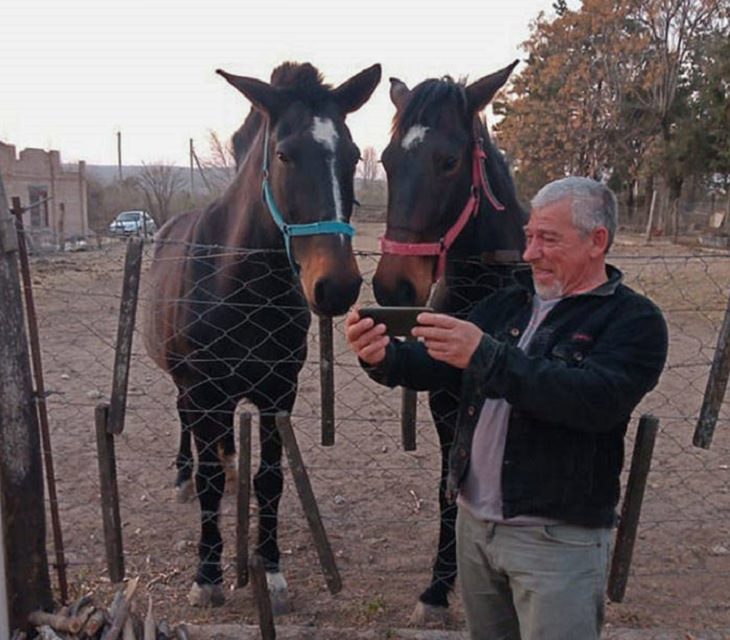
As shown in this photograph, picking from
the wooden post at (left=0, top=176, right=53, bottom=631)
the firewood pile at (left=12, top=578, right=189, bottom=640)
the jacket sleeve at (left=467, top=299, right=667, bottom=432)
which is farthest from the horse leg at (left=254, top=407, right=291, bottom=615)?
the jacket sleeve at (left=467, top=299, right=667, bottom=432)

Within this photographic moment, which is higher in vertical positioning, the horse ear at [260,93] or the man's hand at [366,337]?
the horse ear at [260,93]

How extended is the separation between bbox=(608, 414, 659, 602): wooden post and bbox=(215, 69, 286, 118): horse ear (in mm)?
2014

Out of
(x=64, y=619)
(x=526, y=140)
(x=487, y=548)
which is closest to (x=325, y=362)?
(x=487, y=548)

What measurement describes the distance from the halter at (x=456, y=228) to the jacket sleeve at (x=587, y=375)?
1047 mm

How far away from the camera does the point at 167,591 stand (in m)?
3.47

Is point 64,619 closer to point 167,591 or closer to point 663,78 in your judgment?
point 167,591

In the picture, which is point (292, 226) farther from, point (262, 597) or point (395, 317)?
point (262, 597)

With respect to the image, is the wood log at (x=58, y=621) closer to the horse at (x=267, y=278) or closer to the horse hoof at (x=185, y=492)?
the horse at (x=267, y=278)

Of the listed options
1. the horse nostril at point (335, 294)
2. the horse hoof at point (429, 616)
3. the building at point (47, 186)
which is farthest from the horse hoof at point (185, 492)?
the building at point (47, 186)

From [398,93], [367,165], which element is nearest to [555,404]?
[398,93]

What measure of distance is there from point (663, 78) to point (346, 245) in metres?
30.6

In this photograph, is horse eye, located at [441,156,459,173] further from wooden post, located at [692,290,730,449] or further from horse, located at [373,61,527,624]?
wooden post, located at [692,290,730,449]

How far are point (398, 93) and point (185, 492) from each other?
9.62ft

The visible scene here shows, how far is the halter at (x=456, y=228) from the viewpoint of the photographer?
270 centimetres
